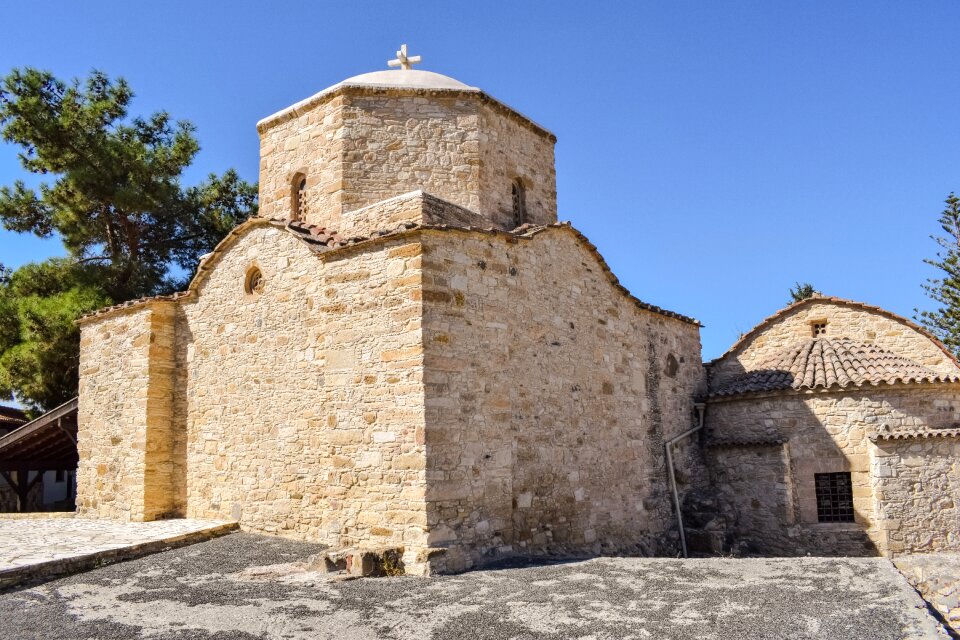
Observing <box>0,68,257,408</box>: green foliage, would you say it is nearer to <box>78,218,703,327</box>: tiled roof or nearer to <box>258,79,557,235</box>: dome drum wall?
<box>78,218,703,327</box>: tiled roof

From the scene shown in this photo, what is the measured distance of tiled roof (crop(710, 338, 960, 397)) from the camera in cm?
1160

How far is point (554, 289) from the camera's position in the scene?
32.4 feet

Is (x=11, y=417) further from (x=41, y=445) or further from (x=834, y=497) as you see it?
(x=834, y=497)

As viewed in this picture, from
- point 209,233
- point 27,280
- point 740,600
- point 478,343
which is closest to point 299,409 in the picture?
point 478,343

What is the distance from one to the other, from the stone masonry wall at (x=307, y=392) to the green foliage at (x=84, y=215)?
728 cm

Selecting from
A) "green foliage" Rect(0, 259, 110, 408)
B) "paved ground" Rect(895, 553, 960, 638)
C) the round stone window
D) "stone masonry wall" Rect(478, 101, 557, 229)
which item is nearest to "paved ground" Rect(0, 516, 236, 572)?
the round stone window

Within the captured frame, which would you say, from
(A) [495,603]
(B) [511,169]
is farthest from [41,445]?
(A) [495,603]

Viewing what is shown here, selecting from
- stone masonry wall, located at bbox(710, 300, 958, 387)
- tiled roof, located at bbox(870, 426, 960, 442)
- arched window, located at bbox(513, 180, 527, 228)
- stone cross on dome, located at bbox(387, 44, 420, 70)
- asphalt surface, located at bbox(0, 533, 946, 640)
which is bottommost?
asphalt surface, located at bbox(0, 533, 946, 640)

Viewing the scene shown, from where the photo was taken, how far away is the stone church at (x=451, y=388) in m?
8.14

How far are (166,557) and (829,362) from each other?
10.9m

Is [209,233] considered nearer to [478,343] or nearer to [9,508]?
[9,508]

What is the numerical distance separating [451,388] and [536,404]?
1574 millimetres

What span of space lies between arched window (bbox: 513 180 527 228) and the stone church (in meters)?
0.04

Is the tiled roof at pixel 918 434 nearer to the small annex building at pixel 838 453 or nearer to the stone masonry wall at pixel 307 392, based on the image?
the small annex building at pixel 838 453
